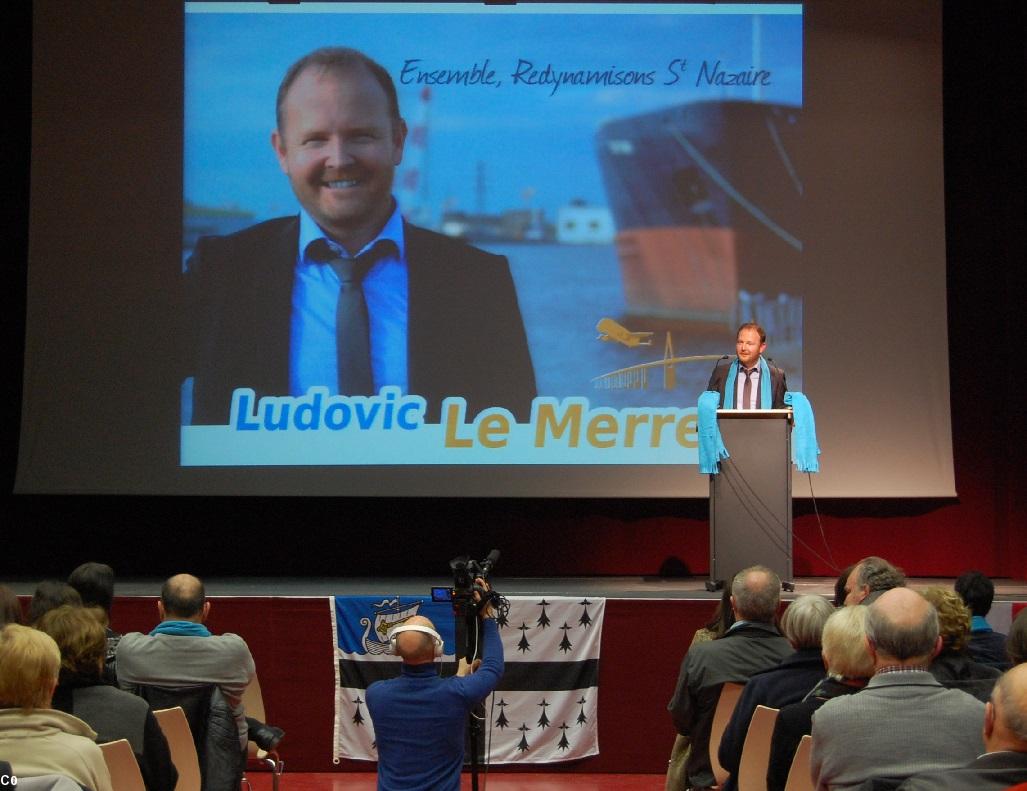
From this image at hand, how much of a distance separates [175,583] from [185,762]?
0.50 metres

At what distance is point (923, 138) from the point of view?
293 inches

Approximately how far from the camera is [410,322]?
24.4ft

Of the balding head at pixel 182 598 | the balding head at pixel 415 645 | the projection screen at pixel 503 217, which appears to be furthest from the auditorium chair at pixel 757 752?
the projection screen at pixel 503 217

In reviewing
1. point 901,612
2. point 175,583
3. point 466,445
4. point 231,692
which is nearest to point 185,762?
point 231,692

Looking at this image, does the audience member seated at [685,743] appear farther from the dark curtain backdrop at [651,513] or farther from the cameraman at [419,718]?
A: the dark curtain backdrop at [651,513]

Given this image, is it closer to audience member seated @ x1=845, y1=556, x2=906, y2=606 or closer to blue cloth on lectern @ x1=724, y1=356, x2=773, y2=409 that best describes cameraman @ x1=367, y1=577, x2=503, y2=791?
audience member seated @ x1=845, y1=556, x2=906, y2=606

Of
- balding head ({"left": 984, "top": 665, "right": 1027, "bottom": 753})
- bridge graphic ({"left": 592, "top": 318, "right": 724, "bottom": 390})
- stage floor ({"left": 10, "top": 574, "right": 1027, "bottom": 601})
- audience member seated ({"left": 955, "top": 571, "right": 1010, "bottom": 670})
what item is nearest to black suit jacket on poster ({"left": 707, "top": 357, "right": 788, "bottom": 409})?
stage floor ({"left": 10, "top": 574, "right": 1027, "bottom": 601})

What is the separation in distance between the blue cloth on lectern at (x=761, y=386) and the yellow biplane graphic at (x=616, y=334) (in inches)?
47.7

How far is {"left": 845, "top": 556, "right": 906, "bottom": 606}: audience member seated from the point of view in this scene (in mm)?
3857

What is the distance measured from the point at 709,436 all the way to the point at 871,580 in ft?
7.02

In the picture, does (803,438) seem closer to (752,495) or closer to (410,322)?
(752,495)

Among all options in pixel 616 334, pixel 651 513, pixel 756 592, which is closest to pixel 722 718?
pixel 756 592

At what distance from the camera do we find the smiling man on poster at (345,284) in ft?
24.3

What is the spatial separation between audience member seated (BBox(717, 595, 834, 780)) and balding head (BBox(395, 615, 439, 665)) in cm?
81
